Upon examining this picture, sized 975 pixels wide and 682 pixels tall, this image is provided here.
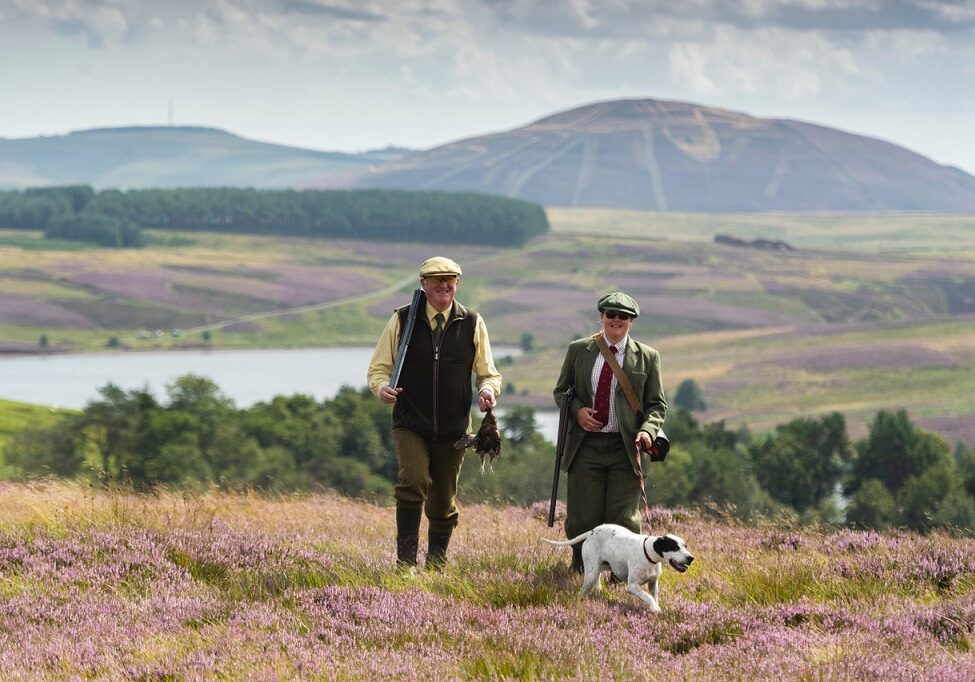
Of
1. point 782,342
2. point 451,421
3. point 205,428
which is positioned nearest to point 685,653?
point 451,421

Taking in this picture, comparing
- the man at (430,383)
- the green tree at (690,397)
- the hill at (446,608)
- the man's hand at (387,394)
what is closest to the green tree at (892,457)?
the green tree at (690,397)

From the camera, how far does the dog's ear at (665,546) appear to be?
8.55 m

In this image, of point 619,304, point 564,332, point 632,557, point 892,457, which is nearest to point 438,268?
point 619,304

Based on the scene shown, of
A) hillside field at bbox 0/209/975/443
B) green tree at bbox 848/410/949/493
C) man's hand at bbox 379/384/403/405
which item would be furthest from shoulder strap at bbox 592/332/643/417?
hillside field at bbox 0/209/975/443

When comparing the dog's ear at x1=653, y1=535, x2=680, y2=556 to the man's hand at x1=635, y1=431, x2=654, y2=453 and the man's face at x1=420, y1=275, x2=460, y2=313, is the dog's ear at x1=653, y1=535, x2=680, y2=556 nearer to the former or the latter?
the man's hand at x1=635, y1=431, x2=654, y2=453

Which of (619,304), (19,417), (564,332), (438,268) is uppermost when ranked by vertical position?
(438,268)

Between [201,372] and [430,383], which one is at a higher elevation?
[430,383]

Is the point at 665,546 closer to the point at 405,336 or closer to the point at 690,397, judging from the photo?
the point at 405,336

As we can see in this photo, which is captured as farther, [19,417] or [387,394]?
[19,417]

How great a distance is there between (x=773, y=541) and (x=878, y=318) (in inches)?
7653

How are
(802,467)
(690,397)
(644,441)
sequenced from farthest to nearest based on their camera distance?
(690,397) → (802,467) → (644,441)

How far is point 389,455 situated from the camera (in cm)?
8156

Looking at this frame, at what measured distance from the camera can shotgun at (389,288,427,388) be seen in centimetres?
1016

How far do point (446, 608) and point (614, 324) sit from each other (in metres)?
2.64
